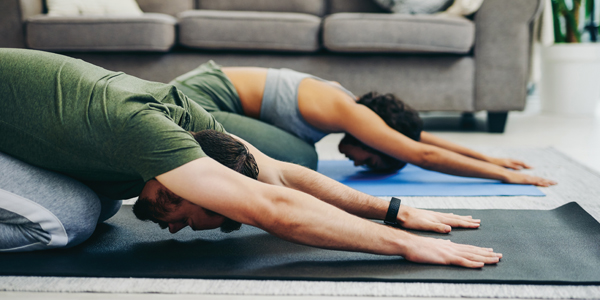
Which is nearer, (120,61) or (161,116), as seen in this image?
(161,116)

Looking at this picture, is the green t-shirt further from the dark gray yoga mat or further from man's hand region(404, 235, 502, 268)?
man's hand region(404, 235, 502, 268)

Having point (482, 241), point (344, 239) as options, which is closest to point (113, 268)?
point (344, 239)

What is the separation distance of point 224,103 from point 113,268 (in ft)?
2.98

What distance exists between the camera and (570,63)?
3.30 m

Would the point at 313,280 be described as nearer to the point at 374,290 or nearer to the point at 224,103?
the point at 374,290

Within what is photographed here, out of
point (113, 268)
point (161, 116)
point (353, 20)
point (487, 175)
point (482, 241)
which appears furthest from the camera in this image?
point (353, 20)

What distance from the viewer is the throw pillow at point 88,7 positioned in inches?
105

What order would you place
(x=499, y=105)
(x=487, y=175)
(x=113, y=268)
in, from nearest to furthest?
(x=113, y=268)
(x=487, y=175)
(x=499, y=105)

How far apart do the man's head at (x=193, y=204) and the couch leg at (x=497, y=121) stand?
213 cm

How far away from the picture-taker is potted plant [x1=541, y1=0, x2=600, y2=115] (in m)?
3.24

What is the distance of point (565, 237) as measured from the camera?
45.2 inches

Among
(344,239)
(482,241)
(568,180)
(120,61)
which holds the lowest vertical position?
(568,180)

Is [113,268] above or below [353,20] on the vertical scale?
below

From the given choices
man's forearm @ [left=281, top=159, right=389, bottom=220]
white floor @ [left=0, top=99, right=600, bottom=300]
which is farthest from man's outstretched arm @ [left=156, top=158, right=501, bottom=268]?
white floor @ [left=0, top=99, right=600, bottom=300]
